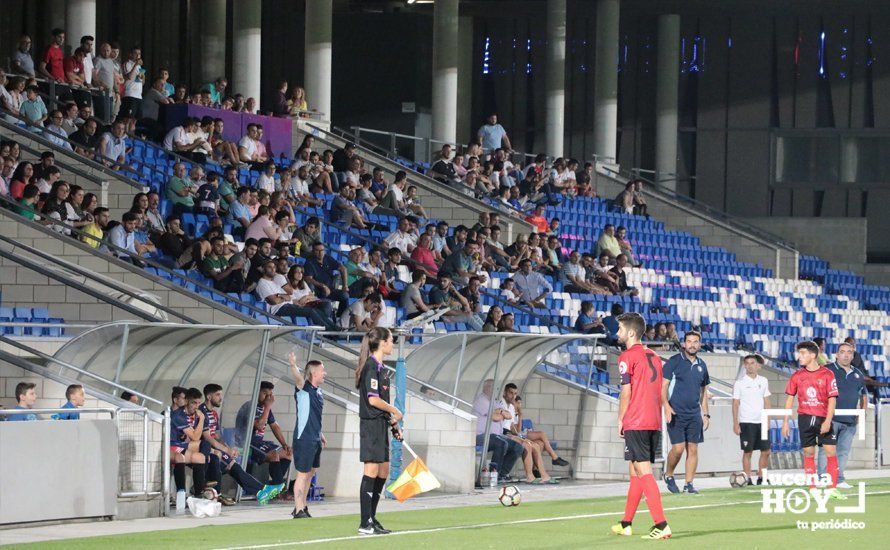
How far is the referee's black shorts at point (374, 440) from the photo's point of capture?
42.6 ft

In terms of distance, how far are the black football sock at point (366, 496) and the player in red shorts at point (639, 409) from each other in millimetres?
2002

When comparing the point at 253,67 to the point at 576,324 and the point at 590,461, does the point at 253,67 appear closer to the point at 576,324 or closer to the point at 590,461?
the point at 576,324

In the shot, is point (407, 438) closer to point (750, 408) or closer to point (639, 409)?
point (750, 408)

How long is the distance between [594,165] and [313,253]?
17500 mm

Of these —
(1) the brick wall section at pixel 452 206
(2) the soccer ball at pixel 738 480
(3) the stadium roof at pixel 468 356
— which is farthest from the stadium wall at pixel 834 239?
(3) the stadium roof at pixel 468 356

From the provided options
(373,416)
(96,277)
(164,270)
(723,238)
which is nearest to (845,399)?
(373,416)

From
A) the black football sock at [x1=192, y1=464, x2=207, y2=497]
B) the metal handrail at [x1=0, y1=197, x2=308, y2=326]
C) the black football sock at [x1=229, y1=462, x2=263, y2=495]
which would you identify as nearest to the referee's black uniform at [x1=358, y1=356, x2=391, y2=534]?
the black football sock at [x1=192, y1=464, x2=207, y2=497]

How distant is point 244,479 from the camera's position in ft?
53.7

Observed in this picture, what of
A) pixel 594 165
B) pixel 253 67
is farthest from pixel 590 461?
pixel 594 165

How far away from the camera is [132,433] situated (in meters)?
14.7

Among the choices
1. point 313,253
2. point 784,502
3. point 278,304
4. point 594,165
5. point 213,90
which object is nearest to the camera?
point 784,502

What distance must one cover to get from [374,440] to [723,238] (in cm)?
2581

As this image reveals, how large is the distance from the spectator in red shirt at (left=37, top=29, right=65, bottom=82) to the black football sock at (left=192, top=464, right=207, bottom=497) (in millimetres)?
11557

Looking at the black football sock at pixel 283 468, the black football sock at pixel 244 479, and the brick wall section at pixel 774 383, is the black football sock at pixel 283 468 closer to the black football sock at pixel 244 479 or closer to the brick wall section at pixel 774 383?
the black football sock at pixel 244 479
